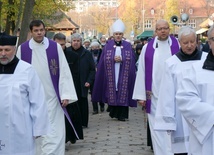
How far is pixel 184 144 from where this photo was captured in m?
6.77

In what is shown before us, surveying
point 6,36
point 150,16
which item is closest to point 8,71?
point 6,36

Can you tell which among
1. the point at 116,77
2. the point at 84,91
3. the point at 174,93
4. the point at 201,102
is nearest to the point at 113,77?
the point at 116,77

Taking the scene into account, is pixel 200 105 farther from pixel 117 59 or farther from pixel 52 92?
pixel 117 59

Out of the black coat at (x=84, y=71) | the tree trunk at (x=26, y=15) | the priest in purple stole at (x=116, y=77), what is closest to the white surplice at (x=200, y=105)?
the black coat at (x=84, y=71)

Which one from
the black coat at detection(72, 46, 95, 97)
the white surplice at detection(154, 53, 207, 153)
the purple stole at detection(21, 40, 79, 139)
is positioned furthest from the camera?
the black coat at detection(72, 46, 95, 97)

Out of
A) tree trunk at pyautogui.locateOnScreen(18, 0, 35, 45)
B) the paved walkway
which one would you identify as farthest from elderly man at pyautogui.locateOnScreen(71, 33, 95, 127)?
tree trunk at pyautogui.locateOnScreen(18, 0, 35, 45)

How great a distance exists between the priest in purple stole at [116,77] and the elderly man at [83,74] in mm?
556

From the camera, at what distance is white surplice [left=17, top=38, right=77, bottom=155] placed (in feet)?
27.7

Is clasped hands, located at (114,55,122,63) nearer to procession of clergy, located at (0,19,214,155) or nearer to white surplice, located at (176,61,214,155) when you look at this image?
procession of clergy, located at (0,19,214,155)

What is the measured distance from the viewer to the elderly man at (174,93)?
654cm

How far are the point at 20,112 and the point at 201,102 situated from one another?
199 cm

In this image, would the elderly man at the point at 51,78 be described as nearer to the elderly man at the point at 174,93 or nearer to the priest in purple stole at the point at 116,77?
the elderly man at the point at 174,93

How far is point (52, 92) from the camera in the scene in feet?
27.9

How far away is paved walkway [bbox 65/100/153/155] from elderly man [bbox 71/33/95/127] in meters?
0.43
